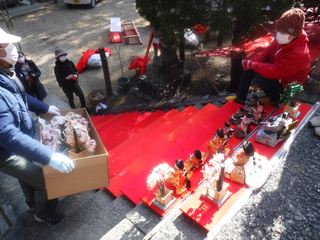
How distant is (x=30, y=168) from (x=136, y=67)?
17.3ft

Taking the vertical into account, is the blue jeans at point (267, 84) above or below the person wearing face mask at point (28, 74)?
above

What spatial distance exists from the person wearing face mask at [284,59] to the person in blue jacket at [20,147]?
2609 mm

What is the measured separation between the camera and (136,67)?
735cm

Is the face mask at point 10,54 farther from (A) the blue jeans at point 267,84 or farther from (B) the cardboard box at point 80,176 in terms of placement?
(A) the blue jeans at point 267,84

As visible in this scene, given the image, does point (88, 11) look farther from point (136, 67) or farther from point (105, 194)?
point (105, 194)

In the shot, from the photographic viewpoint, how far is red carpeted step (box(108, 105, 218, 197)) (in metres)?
3.15

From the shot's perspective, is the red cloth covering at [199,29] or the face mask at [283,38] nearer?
the face mask at [283,38]

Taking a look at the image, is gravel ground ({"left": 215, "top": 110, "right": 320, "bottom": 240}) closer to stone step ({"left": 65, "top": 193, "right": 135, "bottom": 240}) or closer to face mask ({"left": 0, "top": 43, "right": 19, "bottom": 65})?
stone step ({"left": 65, "top": 193, "right": 135, "bottom": 240})

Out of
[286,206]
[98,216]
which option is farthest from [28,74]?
[286,206]

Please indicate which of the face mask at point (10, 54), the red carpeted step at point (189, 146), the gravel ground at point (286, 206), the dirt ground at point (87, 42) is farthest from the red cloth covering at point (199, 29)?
the face mask at point (10, 54)

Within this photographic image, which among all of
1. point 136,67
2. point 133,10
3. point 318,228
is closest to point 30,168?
point 318,228

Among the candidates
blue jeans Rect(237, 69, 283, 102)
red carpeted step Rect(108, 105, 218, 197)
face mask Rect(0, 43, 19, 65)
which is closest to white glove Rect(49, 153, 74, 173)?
red carpeted step Rect(108, 105, 218, 197)

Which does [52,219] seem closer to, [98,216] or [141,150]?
[98,216]

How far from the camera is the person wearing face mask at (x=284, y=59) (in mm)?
3084
